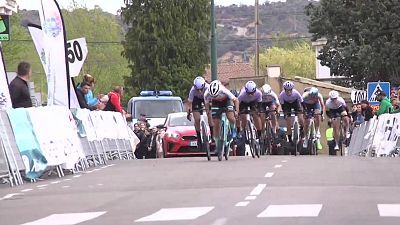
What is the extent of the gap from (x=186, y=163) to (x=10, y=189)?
568 centimetres

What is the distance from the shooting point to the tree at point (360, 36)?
47906mm

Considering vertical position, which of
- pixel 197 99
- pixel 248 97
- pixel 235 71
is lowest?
pixel 235 71

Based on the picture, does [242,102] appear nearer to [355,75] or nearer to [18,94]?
[18,94]

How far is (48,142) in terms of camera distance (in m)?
19.6

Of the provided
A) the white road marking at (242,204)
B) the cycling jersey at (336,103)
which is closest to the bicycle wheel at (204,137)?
the cycling jersey at (336,103)

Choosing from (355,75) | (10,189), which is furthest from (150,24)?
(10,189)

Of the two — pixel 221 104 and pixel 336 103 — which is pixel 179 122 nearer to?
pixel 336 103

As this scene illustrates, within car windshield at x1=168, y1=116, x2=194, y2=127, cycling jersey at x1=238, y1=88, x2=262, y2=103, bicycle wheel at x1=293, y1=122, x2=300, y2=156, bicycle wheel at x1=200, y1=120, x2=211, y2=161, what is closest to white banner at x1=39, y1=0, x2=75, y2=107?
bicycle wheel at x1=200, y1=120, x2=211, y2=161

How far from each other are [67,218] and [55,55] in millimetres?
11842

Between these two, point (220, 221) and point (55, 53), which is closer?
point (220, 221)

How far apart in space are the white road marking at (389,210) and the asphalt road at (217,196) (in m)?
0.01

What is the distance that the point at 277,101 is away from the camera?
26.6 m

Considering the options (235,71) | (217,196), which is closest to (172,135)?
(217,196)

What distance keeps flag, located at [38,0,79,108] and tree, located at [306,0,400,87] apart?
25830 mm
